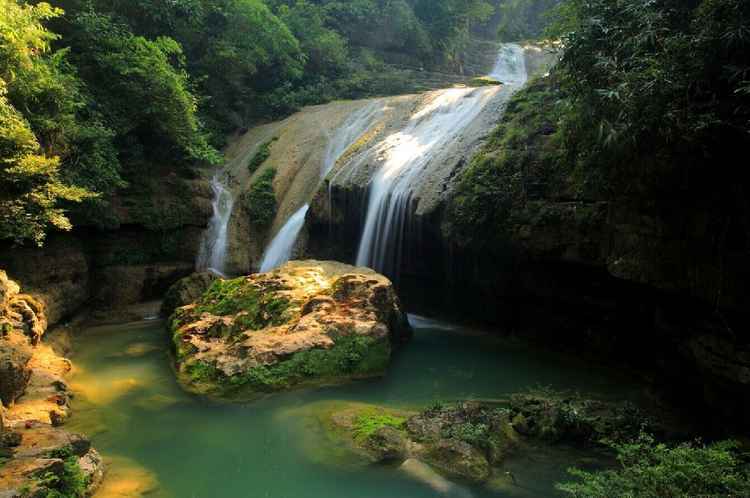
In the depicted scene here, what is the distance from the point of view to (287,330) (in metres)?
10.7

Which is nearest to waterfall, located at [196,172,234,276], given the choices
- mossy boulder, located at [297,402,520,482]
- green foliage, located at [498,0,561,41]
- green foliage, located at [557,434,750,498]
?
mossy boulder, located at [297,402,520,482]

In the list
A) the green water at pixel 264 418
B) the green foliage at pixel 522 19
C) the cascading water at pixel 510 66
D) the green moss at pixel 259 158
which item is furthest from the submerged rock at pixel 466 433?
the green foliage at pixel 522 19

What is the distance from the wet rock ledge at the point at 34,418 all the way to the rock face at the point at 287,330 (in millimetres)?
2261

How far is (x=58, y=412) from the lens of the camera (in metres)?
8.27

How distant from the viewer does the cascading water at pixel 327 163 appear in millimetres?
17656

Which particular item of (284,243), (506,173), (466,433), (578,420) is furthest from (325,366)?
(284,243)

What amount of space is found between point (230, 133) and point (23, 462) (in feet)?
68.9

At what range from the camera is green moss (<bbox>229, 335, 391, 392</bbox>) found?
9391 mm

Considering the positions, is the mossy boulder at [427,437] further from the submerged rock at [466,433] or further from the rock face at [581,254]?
the rock face at [581,254]

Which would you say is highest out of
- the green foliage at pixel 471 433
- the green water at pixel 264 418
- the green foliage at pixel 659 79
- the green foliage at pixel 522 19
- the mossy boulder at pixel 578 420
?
the green foliage at pixel 522 19

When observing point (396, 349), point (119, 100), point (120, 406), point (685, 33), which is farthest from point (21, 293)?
point (685, 33)

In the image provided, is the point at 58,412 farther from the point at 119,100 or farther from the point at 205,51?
the point at 205,51

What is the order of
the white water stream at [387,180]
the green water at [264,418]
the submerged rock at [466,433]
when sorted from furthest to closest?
the white water stream at [387,180] < the submerged rock at [466,433] < the green water at [264,418]

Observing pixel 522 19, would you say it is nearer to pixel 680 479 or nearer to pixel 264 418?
pixel 264 418
